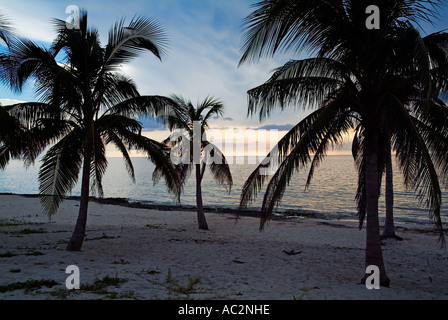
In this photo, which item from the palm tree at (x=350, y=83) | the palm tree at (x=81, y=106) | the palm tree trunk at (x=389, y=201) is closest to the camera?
the palm tree at (x=350, y=83)

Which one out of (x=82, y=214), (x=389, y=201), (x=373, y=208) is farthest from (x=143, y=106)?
(x=389, y=201)

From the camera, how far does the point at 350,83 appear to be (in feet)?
20.9

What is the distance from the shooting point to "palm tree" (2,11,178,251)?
8172 millimetres

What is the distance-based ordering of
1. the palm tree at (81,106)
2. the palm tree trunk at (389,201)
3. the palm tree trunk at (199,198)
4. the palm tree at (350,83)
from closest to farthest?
the palm tree at (350,83)
the palm tree at (81,106)
the palm tree trunk at (389,201)
the palm tree trunk at (199,198)

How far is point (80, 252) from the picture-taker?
355 inches

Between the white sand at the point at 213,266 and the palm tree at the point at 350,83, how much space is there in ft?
5.01

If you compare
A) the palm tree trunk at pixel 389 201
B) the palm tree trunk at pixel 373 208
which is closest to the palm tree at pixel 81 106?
the palm tree trunk at pixel 373 208

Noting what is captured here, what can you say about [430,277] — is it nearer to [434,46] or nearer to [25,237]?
[434,46]

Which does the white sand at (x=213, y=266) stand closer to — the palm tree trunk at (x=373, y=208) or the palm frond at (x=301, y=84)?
the palm tree trunk at (x=373, y=208)

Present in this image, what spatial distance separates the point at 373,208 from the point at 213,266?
446 cm

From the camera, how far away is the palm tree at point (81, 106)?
8.17 meters

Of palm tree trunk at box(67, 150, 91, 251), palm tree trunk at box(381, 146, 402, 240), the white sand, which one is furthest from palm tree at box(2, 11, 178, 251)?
palm tree trunk at box(381, 146, 402, 240)

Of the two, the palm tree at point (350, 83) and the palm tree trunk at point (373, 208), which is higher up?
the palm tree at point (350, 83)
